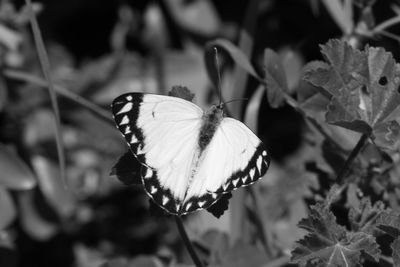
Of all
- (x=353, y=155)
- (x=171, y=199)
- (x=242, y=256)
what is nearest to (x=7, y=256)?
(x=242, y=256)

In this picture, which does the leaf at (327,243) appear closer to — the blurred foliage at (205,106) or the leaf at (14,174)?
the blurred foliage at (205,106)

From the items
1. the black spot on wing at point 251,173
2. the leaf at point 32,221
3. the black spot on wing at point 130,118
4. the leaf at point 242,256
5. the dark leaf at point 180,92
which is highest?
the dark leaf at point 180,92

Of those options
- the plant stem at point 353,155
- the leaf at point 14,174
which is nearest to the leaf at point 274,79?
the plant stem at point 353,155

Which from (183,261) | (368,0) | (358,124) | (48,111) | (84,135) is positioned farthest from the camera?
(84,135)

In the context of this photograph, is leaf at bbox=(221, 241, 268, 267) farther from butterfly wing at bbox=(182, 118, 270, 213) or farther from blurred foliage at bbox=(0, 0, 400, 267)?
butterfly wing at bbox=(182, 118, 270, 213)

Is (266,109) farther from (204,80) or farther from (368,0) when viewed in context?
(368,0)

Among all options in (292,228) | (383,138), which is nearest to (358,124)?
(383,138)
